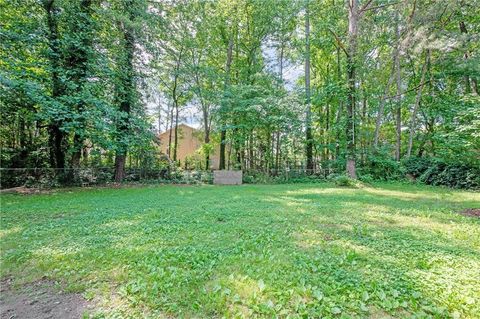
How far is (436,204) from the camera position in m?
6.37

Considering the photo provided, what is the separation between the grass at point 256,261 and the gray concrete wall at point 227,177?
7.50 meters

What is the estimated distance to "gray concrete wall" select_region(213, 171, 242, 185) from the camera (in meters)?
12.8

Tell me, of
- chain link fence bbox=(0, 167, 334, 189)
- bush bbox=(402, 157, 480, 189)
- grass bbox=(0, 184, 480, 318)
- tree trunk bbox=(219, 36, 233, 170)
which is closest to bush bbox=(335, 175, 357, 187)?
chain link fence bbox=(0, 167, 334, 189)

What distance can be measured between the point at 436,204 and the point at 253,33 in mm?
14788

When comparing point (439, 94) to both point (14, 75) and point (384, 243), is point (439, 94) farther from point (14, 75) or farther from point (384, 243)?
point (14, 75)

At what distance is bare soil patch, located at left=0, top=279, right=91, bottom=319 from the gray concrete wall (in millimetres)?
10232

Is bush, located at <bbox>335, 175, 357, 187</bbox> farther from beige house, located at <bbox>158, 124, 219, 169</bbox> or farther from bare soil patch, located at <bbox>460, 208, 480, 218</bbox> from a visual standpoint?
beige house, located at <bbox>158, 124, 219, 169</bbox>

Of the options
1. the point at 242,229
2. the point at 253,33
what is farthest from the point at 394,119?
the point at 242,229

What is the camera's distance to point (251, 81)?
16781 millimetres

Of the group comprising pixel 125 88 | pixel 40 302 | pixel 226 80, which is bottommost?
pixel 40 302

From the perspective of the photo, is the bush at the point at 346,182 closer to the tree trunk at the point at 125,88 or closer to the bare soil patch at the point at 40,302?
the tree trunk at the point at 125,88

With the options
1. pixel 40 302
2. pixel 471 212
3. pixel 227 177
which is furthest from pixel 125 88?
pixel 471 212

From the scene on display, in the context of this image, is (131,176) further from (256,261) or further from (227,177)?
(256,261)

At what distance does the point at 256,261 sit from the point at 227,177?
10.0 m
